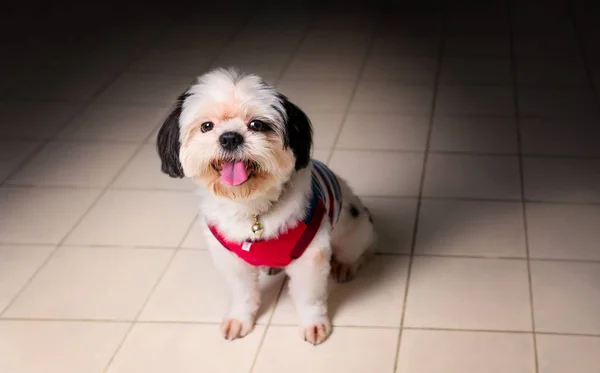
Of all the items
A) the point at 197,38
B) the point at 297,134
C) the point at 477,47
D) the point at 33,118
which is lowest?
the point at 197,38

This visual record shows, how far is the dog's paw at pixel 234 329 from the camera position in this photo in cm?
219

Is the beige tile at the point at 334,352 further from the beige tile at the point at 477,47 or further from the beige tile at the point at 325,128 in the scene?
the beige tile at the point at 477,47

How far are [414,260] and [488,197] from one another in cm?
50

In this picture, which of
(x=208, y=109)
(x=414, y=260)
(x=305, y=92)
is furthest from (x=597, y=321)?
(x=305, y=92)

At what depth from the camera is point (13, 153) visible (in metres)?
3.38

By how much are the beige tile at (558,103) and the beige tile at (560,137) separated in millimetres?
62

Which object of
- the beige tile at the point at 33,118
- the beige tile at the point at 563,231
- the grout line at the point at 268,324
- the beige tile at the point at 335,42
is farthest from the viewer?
the beige tile at the point at 335,42

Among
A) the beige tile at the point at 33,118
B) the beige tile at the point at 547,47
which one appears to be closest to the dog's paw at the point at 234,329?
the beige tile at the point at 33,118

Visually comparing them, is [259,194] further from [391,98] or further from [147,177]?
[391,98]

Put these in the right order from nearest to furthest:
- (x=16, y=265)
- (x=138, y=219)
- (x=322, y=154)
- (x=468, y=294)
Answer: (x=468, y=294) → (x=16, y=265) → (x=138, y=219) → (x=322, y=154)

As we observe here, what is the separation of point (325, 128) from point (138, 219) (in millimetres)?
1000

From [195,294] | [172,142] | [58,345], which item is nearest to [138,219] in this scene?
[195,294]

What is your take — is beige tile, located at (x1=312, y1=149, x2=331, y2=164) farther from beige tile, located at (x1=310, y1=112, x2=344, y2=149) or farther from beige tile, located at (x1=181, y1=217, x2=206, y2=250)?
beige tile, located at (x1=181, y1=217, x2=206, y2=250)

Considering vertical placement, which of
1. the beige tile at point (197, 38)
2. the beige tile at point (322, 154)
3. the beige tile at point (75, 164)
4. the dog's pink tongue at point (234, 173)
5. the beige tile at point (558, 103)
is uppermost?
the dog's pink tongue at point (234, 173)
